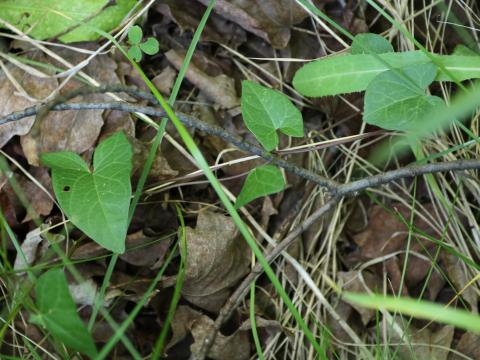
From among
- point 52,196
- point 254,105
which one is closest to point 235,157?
point 254,105

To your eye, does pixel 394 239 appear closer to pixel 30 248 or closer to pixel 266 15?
pixel 266 15

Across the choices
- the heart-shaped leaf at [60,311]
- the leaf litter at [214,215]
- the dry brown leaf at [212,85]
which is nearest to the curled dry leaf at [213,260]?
the leaf litter at [214,215]

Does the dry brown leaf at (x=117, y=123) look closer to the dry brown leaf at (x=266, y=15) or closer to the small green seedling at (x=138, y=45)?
the small green seedling at (x=138, y=45)

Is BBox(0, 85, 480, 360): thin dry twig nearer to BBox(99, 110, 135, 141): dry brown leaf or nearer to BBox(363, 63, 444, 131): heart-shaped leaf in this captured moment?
BBox(363, 63, 444, 131): heart-shaped leaf

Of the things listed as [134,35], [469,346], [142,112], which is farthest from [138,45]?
[469,346]

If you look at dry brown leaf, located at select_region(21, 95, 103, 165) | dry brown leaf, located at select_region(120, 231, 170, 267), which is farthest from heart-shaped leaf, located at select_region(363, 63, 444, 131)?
dry brown leaf, located at select_region(21, 95, 103, 165)

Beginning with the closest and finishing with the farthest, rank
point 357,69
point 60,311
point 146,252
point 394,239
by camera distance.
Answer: point 60,311 < point 357,69 < point 146,252 < point 394,239
